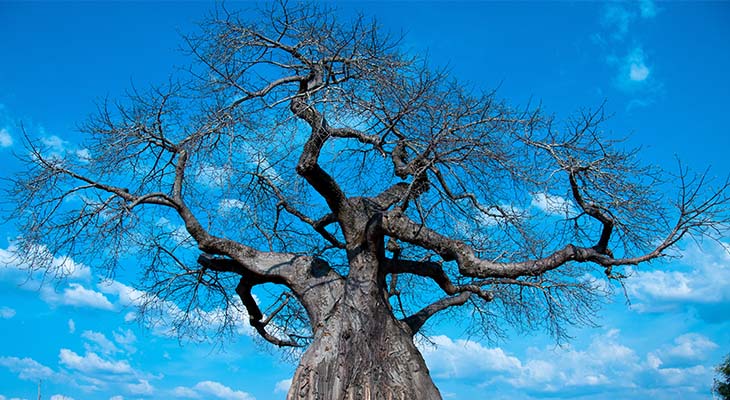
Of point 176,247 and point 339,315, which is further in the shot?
point 176,247

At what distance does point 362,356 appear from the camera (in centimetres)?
773

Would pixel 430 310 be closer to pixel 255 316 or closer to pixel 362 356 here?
pixel 362 356

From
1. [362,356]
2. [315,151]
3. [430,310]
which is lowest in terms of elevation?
[362,356]

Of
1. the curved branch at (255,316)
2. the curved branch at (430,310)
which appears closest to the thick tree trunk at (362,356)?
the curved branch at (430,310)

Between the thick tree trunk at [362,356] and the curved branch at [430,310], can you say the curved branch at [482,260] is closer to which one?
the thick tree trunk at [362,356]

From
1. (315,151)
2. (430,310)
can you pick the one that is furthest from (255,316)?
(315,151)

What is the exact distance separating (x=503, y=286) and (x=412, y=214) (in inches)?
104

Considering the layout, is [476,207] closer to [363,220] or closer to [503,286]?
[363,220]

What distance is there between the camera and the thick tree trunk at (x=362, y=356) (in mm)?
7492

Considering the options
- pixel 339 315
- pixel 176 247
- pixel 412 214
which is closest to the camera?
pixel 339 315

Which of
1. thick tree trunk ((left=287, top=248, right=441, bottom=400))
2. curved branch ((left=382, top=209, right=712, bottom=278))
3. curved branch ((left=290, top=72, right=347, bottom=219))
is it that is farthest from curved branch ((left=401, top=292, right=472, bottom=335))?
curved branch ((left=290, top=72, right=347, bottom=219))

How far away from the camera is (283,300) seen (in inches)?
413

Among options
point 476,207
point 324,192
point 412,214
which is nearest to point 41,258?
point 324,192

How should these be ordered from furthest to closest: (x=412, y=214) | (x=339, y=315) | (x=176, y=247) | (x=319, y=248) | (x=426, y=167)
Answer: (x=319, y=248), (x=176, y=247), (x=412, y=214), (x=339, y=315), (x=426, y=167)
